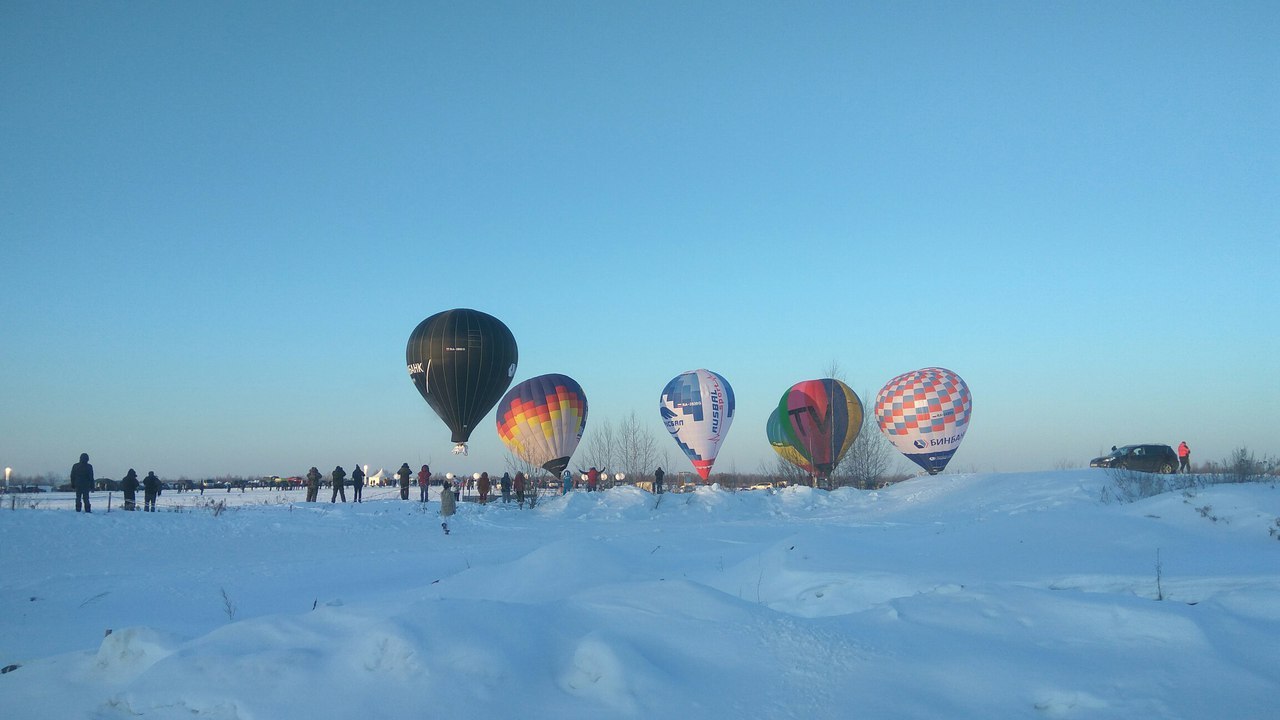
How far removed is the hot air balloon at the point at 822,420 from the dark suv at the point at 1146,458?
10.9 m

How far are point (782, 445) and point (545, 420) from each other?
44.9 ft

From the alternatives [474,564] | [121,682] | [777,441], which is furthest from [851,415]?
[121,682]

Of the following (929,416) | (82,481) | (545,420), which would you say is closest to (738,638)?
(82,481)

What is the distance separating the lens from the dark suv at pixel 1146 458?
96.2 feet

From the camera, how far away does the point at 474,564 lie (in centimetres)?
1114

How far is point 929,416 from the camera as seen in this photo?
33.4 metres

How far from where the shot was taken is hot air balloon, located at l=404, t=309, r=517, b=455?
98.4 ft

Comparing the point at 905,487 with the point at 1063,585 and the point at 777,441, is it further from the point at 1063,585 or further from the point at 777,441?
the point at 1063,585

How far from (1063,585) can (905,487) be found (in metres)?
21.1

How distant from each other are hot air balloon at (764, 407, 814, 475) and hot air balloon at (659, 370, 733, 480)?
3.90 metres

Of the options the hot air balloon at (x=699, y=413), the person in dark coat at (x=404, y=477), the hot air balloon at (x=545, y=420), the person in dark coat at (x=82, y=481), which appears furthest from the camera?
the hot air balloon at (x=699, y=413)

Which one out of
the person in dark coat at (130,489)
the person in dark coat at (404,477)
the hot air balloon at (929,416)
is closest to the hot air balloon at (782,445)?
the hot air balloon at (929,416)

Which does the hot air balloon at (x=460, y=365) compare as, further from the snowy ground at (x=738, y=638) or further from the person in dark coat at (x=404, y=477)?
the snowy ground at (x=738, y=638)

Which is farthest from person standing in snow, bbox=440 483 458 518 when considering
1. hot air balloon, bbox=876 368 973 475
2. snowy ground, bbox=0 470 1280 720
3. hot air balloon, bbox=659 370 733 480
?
hot air balloon, bbox=876 368 973 475
